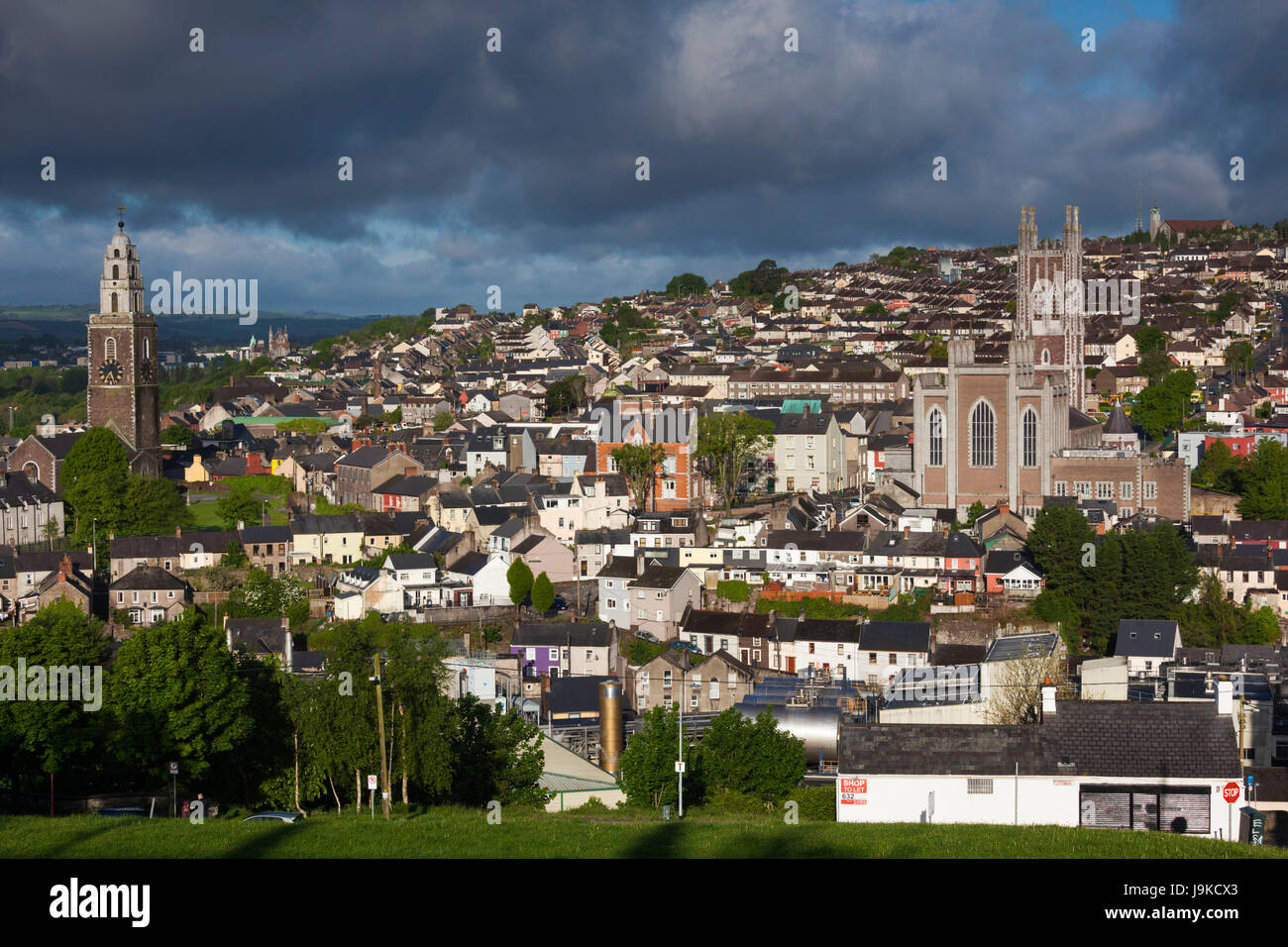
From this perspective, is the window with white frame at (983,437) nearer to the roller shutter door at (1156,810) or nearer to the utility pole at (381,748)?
the utility pole at (381,748)

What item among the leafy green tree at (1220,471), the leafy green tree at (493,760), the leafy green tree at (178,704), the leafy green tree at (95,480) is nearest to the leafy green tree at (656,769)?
the leafy green tree at (493,760)

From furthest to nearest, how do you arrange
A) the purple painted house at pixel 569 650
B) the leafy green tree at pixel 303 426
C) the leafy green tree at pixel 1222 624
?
1. the leafy green tree at pixel 303 426
2. the leafy green tree at pixel 1222 624
3. the purple painted house at pixel 569 650

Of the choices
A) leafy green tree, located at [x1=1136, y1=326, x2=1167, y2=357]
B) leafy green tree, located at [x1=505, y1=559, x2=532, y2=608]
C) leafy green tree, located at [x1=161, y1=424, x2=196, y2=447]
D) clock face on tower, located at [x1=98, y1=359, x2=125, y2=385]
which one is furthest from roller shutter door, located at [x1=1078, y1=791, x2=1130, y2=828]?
leafy green tree, located at [x1=1136, y1=326, x2=1167, y2=357]

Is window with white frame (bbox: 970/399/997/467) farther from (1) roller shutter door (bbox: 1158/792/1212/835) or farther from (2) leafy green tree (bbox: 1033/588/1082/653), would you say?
(1) roller shutter door (bbox: 1158/792/1212/835)

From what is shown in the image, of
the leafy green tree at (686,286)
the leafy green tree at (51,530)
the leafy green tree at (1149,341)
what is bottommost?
the leafy green tree at (51,530)

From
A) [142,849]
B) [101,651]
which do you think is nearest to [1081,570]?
[101,651]
